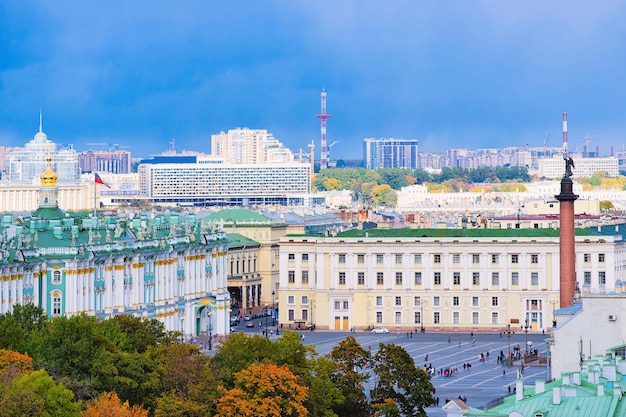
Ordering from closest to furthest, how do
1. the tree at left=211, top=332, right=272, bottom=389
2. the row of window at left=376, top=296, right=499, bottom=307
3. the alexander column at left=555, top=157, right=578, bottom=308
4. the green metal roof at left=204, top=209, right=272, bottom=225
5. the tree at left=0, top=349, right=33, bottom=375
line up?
the tree at left=0, top=349, right=33, bottom=375 < the tree at left=211, top=332, right=272, bottom=389 < the alexander column at left=555, top=157, right=578, bottom=308 < the row of window at left=376, top=296, right=499, bottom=307 < the green metal roof at left=204, top=209, right=272, bottom=225

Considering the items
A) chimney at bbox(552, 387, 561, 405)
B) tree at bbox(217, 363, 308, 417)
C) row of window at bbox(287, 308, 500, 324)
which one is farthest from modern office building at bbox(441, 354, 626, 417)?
row of window at bbox(287, 308, 500, 324)

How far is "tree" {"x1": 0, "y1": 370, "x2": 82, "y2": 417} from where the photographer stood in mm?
56562

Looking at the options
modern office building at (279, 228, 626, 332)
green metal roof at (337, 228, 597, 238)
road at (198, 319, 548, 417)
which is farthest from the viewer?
green metal roof at (337, 228, 597, 238)

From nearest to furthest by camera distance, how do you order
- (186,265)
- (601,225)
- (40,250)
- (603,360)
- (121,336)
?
1. (603,360)
2. (121,336)
3. (40,250)
4. (186,265)
5. (601,225)

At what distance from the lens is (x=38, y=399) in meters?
57.5

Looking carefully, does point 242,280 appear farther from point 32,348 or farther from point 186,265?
point 32,348

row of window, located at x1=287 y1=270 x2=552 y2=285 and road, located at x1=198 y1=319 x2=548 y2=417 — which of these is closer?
road, located at x1=198 y1=319 x2=548 y2=417

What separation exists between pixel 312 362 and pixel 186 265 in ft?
141

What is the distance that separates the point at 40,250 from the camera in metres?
95.8

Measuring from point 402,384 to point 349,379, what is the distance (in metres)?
1.83

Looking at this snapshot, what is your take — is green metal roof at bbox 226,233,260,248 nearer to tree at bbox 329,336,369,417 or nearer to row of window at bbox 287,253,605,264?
row of window at bbox 287,253,605,264

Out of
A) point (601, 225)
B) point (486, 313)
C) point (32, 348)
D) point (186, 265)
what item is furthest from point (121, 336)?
point (601, 225)

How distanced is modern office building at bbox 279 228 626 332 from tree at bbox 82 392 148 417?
58.0 m

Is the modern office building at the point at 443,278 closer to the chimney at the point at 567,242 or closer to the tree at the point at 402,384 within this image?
the chimney at the point at 567,242
